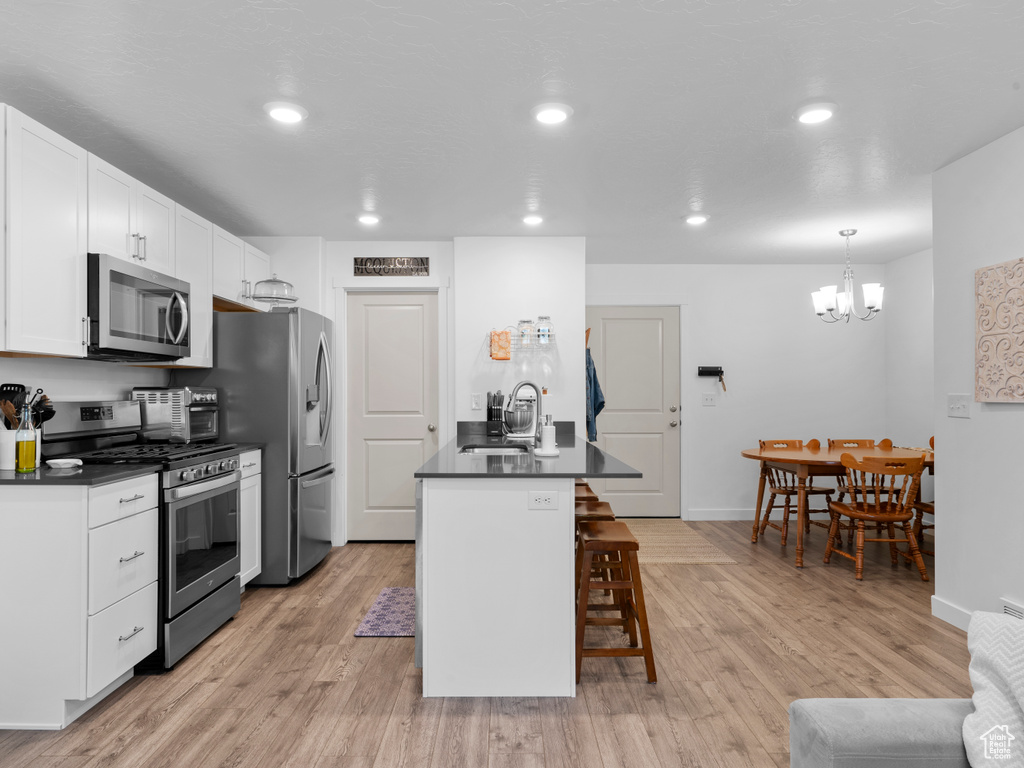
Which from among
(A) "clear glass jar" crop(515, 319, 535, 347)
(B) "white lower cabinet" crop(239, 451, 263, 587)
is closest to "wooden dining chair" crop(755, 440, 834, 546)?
(A) "clear glass jar" crop(515, 319, 535, 347)

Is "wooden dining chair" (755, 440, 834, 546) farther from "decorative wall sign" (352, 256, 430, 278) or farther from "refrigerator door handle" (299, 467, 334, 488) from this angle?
"refrigerator door handle" (299, 467, 334, 488)

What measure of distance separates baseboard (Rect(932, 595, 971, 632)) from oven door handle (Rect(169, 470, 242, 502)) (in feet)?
12.5

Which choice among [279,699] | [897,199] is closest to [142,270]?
[279,699]

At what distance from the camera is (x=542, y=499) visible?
2.51 metres

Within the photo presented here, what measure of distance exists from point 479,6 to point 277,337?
2633mm

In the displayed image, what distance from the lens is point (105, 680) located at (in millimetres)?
2424

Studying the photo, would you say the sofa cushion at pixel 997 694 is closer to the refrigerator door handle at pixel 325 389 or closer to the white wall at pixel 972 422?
the white wall at pixel 972 422

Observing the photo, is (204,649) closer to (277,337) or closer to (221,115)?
(277,337)

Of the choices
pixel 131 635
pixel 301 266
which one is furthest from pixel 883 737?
pixel 301 266

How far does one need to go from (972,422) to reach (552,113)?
102 inches

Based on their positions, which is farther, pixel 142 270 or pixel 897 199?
pixel 897 199

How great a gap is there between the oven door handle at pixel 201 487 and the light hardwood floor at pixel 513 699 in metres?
0.75

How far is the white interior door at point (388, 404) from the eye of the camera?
514cm

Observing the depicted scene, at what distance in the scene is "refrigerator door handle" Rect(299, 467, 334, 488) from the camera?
4113mm
